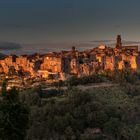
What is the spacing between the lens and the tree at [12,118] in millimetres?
15102

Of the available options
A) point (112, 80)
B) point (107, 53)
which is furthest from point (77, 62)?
point (112, 80)

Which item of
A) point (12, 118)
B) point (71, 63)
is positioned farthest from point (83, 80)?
point (12, 118)

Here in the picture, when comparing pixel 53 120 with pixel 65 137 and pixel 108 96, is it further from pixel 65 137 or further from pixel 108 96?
pixel 108 96

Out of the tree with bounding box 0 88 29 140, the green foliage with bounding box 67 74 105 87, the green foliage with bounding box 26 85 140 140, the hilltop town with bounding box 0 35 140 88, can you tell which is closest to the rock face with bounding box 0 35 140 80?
the hilltop town with bounding box 0 35 140 88

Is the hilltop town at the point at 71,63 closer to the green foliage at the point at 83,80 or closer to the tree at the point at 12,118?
the green foliage at the point at 83,80

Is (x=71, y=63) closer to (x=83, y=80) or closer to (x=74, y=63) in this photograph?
(x=74, y=63)

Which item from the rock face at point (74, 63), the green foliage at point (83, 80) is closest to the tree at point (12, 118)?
the green foliage at point (83, 80)

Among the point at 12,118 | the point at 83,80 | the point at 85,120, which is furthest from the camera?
the point at 83,80

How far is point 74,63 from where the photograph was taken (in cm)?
6475

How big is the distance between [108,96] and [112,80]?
10.7m

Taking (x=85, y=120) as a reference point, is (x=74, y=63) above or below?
above

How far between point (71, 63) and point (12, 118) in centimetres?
4943

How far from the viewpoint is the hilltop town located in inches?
2495

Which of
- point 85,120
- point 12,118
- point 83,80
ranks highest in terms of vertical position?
point 83,80
